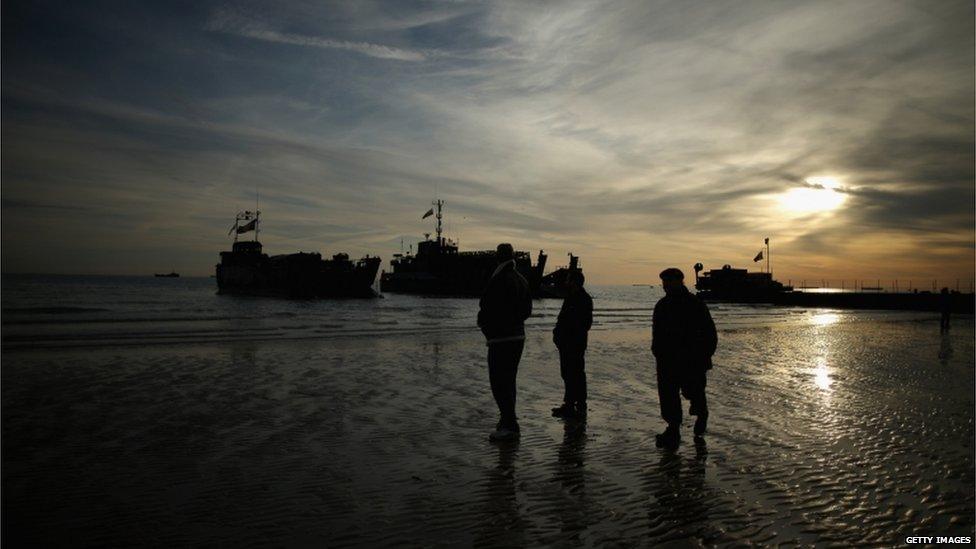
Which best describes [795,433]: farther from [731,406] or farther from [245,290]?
[245,290]

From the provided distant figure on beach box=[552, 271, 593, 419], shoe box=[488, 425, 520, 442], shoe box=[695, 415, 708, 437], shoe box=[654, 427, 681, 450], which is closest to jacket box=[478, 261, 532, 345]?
shoe box=[488, 425, 520, 442]

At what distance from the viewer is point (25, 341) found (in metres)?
18.2

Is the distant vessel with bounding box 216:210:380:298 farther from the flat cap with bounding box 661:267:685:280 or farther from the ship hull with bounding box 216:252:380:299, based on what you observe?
the flat cap with bounding box 661:267:685:280

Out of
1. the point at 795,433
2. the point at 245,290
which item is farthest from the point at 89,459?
the point at 245,290

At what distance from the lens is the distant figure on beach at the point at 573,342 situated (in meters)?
7.61

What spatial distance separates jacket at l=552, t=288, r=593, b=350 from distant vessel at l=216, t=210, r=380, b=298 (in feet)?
221

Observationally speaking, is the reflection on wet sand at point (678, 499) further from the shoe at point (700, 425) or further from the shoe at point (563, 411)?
the shoe at point (563, 411)

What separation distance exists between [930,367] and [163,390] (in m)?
14.8

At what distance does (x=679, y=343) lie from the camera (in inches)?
241

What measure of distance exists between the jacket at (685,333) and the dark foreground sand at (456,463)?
2.87 feet

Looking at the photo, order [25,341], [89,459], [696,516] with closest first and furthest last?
[696,516]
[89,459]
[25,341]

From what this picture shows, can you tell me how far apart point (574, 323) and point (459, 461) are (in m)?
2.94

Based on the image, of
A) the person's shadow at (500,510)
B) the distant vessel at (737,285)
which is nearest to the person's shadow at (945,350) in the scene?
the person's shadow at (500,510)

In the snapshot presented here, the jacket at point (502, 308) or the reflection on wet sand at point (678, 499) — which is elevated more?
the jacket at point (502, 308)
